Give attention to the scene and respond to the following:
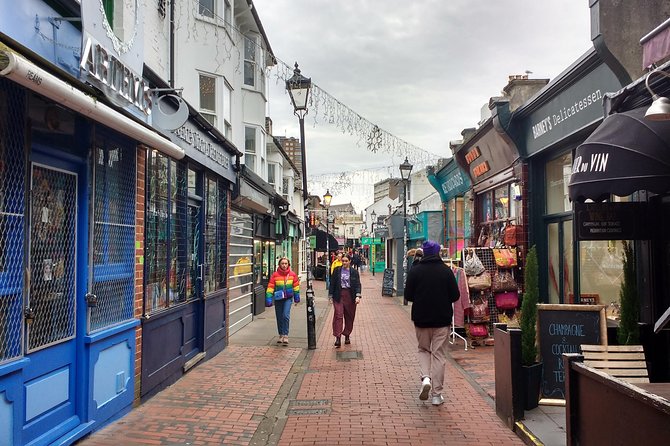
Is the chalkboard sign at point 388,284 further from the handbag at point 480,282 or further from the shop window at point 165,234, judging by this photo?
the shop window at point 165,234

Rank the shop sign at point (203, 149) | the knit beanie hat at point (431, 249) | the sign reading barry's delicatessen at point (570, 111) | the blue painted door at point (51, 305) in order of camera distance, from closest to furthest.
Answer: the blue painted door at point (51, 305)
the knit beanie hat at point (431, 249)
the sign reading barry's delicatessen at point (570, 111)
the shop sign at point (203, 149)

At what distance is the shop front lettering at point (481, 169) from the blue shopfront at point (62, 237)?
8.55 m

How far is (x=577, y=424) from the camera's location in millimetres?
3891

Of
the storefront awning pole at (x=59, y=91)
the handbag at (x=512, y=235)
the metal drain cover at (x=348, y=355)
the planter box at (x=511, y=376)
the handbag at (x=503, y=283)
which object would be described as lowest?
the metal drain cover at (x=348, y=355)

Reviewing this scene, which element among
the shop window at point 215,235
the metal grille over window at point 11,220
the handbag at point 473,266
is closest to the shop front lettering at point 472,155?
the handbag at point 473,266

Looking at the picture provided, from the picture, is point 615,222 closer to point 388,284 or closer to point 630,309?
point 630,309

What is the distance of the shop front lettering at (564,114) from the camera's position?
7495 millimetres

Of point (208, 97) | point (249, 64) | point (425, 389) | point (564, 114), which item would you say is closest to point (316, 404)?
point (425, 389)

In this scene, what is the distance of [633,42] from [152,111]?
18.7ft

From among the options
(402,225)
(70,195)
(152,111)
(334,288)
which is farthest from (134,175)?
(402,225)

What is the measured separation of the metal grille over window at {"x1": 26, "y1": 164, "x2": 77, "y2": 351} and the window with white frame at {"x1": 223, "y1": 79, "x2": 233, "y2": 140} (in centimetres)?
920

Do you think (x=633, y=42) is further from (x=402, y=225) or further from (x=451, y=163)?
(x=402, y=225)

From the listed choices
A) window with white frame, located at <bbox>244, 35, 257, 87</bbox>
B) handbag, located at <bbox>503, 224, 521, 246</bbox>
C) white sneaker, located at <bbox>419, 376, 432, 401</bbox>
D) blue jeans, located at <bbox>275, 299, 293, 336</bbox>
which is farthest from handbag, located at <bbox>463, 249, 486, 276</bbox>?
window with white frame, located at <bbox>244, 35, 257, 87</bbox>

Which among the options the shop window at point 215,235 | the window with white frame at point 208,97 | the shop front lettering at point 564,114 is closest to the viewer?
the shop front lettering at point 564,114
